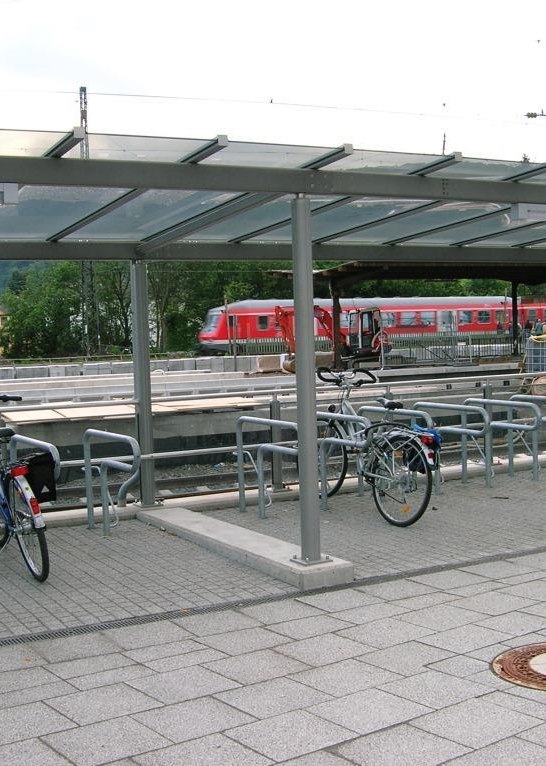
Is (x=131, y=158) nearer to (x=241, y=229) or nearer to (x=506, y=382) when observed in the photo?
(x=241, y=229)

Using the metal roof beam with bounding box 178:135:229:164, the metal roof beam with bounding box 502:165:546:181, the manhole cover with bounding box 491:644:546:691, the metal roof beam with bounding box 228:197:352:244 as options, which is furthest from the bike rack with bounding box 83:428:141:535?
the manhole cover with bounding box 491:644:546:691

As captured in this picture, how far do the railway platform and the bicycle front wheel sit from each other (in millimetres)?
235

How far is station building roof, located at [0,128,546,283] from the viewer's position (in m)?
5.64

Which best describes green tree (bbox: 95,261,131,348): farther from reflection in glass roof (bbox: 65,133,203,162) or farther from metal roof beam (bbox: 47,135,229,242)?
reflection in glass roof (bbox: 65,133,203,162)

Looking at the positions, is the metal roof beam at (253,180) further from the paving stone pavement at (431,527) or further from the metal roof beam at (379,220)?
the paving stone pavement at (431,527)

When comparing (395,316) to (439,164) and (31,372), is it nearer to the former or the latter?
(31,372)

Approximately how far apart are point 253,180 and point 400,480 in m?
3.14

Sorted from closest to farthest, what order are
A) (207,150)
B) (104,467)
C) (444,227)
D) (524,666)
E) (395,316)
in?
(524,666) < (207,150) < (104,467) < (444,227) < (395,316)

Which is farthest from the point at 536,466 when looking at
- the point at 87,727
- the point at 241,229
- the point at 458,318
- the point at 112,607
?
the point at 458,318

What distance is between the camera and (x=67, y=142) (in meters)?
5.34

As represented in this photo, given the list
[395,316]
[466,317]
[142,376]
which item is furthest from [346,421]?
[466,317]

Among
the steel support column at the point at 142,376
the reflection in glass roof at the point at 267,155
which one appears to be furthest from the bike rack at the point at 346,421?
the reflection in glass roof at the point at 267,155

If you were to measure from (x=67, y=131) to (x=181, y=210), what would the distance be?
1.91 m

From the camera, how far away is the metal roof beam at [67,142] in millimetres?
5273
